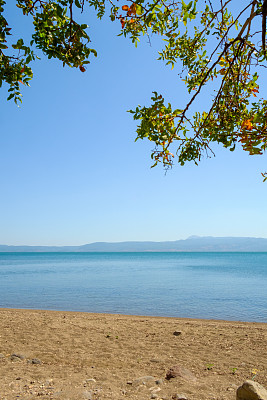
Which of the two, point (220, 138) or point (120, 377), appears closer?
point (220, 138)

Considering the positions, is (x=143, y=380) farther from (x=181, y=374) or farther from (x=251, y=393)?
(x=251, y=393)

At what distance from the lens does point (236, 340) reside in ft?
30.8

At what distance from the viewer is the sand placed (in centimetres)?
562

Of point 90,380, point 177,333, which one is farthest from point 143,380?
point 177,333

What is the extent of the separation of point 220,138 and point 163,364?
5.56m

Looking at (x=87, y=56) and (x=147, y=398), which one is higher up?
(x=87, y=56)

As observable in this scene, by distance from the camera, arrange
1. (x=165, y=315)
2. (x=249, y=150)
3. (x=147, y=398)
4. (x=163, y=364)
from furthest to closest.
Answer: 1. (x=165, y=315)
2. (x=163, y=364)
3. (x=147, y=398)
4. (x=249, y=150)

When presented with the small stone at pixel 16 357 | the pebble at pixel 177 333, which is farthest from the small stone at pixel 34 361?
the pebble at pixel 177 333

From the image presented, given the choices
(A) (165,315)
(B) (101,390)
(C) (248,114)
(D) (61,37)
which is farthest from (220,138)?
(A) (165,315)

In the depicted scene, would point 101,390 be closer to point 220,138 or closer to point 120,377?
point 120,377

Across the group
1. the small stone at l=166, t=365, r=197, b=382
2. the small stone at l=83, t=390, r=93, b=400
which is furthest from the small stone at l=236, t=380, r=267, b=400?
the small stone at l=83, t=390, r=93, b=400

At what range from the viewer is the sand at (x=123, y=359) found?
5625 millimetres

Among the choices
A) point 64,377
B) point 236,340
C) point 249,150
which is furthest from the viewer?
point 236,340

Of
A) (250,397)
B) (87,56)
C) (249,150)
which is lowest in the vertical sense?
(250,397)
